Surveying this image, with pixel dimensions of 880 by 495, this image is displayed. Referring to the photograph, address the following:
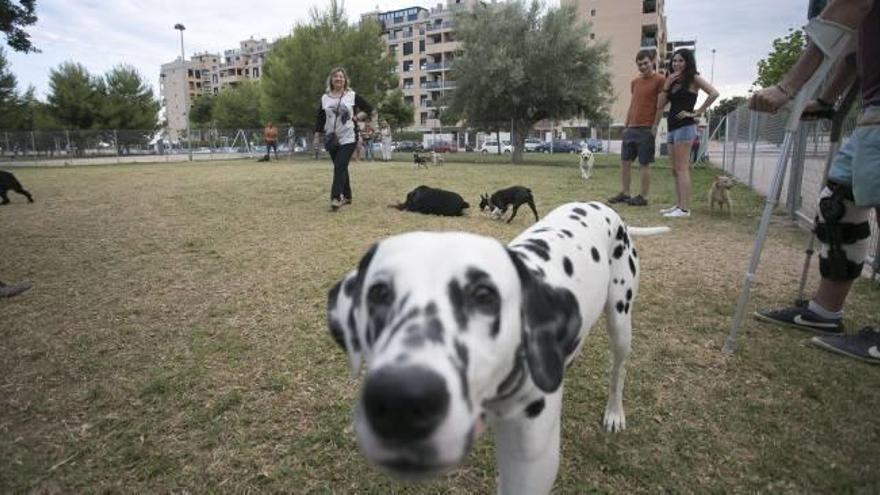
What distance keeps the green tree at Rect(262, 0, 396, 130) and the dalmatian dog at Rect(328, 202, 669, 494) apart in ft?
111

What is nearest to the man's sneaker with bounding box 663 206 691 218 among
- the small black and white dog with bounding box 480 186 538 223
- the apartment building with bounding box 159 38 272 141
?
the small black and white dog with bounding box 480 186 538 223

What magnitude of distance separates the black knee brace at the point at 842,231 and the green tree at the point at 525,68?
24.5 meters

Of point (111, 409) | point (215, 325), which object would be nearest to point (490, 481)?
point (111, 409)

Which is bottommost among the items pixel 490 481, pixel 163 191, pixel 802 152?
pixel 490 481

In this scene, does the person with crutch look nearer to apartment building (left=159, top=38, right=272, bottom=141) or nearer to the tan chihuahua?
the tan chihuahua

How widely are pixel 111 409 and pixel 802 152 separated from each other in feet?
30.1

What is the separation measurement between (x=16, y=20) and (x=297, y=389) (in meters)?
11.9

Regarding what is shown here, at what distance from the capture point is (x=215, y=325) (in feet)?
12.0

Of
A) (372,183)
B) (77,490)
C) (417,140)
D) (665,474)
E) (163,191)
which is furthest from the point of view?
(417,140)

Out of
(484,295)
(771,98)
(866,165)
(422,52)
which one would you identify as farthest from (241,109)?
(484,295)

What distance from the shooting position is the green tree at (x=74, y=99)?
4244 cm

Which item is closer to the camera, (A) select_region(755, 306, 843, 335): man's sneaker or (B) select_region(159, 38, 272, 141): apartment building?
(A) select_region(755, 306, 843, 335): man's sneaker

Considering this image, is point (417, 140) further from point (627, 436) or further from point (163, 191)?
point (627, 436)

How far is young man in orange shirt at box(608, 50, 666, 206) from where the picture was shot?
8.34 meters
